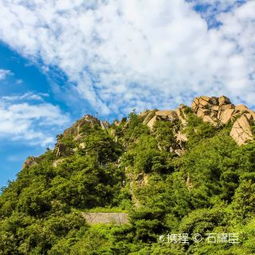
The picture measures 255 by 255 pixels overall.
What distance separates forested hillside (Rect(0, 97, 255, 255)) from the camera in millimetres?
23000

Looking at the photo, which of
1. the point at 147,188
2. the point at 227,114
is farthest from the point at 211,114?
the point at 147,188

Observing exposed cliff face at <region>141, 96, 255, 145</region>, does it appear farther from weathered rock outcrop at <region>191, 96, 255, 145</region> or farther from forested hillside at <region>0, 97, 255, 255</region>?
forested hillside at <region>0, 97, 255, 255</region>

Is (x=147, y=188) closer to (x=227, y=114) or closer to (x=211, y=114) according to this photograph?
(x=227, y=114)

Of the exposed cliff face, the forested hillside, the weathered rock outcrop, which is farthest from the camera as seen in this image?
the exposed cliff face

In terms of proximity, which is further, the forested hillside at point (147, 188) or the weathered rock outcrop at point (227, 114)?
the weathered rock outcrop at point (227, 114)

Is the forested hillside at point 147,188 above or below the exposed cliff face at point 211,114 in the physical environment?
below

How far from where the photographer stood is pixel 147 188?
36031 millimetres

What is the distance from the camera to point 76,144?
50.5 meters

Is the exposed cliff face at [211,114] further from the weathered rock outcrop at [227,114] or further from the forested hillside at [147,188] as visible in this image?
the forested hillside at [147,188]

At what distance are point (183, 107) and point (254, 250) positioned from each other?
33078 mm

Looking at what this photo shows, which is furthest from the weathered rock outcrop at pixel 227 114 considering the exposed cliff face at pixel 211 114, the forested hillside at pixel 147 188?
the forested hillside at pixel 147 188

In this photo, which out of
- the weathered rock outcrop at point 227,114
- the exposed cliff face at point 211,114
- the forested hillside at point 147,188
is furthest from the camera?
the exposed cliff face at point 211,114

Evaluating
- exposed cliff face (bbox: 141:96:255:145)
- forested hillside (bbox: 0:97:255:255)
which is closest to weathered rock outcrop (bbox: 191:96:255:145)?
exposed cliff face (bbox: 141:96:255:145)

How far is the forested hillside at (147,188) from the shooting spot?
2300cm
